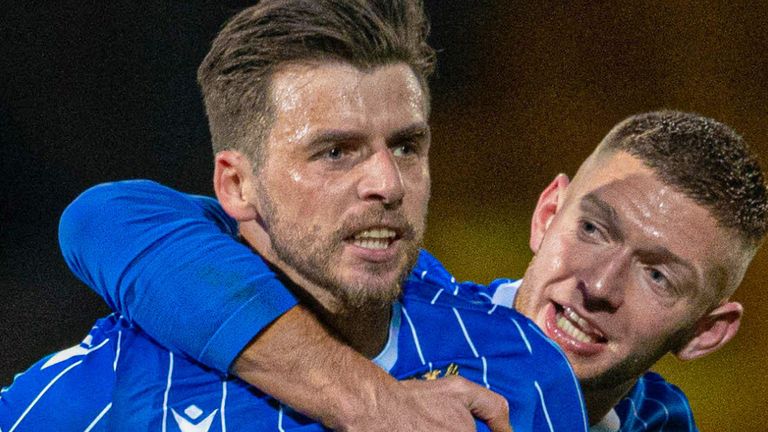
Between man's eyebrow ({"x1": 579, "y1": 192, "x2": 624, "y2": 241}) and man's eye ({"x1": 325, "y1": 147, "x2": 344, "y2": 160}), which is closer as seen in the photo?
man's eye ({"x1": 325, "y1": 147, "x2": 344, "y2": 160})

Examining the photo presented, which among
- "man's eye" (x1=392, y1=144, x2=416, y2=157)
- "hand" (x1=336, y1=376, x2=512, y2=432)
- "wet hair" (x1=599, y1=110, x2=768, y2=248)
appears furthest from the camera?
"wet hair" (x1=599, y1=110, x2=768, y2=248)

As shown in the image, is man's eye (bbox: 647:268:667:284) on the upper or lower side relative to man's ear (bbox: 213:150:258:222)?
lower

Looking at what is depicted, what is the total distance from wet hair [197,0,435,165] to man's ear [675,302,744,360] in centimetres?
103

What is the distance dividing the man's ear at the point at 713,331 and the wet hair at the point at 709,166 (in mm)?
182

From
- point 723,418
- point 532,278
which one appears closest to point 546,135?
point 723,418

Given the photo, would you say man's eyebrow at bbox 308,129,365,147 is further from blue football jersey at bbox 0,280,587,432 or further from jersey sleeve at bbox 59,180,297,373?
blue football jersey at bbox 0,280,587,432

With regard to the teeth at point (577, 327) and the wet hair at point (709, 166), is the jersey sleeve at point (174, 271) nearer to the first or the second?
the teeth at point (577, 327)

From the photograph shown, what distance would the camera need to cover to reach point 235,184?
1.70 meters

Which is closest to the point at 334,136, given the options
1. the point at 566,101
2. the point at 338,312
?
the point at 338,312

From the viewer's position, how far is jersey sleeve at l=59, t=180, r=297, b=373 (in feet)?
5.06

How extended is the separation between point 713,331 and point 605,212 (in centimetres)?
44

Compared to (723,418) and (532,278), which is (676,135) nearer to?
(532,278)

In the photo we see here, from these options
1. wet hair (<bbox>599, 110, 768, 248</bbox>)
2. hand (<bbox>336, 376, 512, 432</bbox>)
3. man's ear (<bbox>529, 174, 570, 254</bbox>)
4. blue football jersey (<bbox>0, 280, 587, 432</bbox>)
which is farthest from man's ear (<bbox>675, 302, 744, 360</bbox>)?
hand (<bbox>336, 376, 512, 432</bbox>)

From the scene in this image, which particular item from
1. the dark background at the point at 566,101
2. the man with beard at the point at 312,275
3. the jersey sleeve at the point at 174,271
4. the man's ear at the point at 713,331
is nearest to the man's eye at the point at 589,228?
the man's ear at the point at 713,331
